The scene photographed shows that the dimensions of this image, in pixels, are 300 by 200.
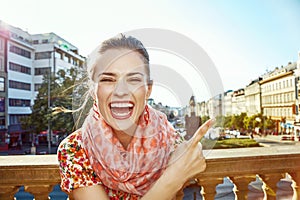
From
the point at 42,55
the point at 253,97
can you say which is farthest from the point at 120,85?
the point at 253,97

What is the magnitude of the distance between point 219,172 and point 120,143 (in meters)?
0.63

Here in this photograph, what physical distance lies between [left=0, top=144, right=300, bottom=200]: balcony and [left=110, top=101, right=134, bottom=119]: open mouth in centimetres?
56

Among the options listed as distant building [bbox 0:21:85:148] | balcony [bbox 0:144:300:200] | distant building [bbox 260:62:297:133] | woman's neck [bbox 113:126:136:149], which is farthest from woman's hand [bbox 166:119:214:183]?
distant building [bbox 260:62:297:133]

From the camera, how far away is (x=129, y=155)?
2.77 ft

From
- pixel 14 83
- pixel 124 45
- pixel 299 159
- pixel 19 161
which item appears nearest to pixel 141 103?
pixel 124 45

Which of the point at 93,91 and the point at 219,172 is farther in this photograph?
the point at 219,172

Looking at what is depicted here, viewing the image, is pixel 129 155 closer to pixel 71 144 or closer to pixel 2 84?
pixel 71 144

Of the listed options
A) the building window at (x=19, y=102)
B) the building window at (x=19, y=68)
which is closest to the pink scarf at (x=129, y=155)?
the building window at (x=19, y=102)

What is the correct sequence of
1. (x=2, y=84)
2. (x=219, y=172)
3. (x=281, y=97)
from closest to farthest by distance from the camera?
(x=219, y=172) < (x=2, y=84) < (x=281, y=97)

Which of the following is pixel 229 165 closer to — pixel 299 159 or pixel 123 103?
pixel 299 159

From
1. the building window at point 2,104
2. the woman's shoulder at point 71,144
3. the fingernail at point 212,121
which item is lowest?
the woman's shoulder at point 71,144

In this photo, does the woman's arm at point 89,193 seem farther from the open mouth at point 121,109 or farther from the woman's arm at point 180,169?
the open mouth at point 121,109

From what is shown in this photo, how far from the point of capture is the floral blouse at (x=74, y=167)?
802 mm

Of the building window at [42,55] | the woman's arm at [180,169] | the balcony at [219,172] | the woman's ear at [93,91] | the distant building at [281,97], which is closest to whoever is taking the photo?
the woman's arm at [180,169]
